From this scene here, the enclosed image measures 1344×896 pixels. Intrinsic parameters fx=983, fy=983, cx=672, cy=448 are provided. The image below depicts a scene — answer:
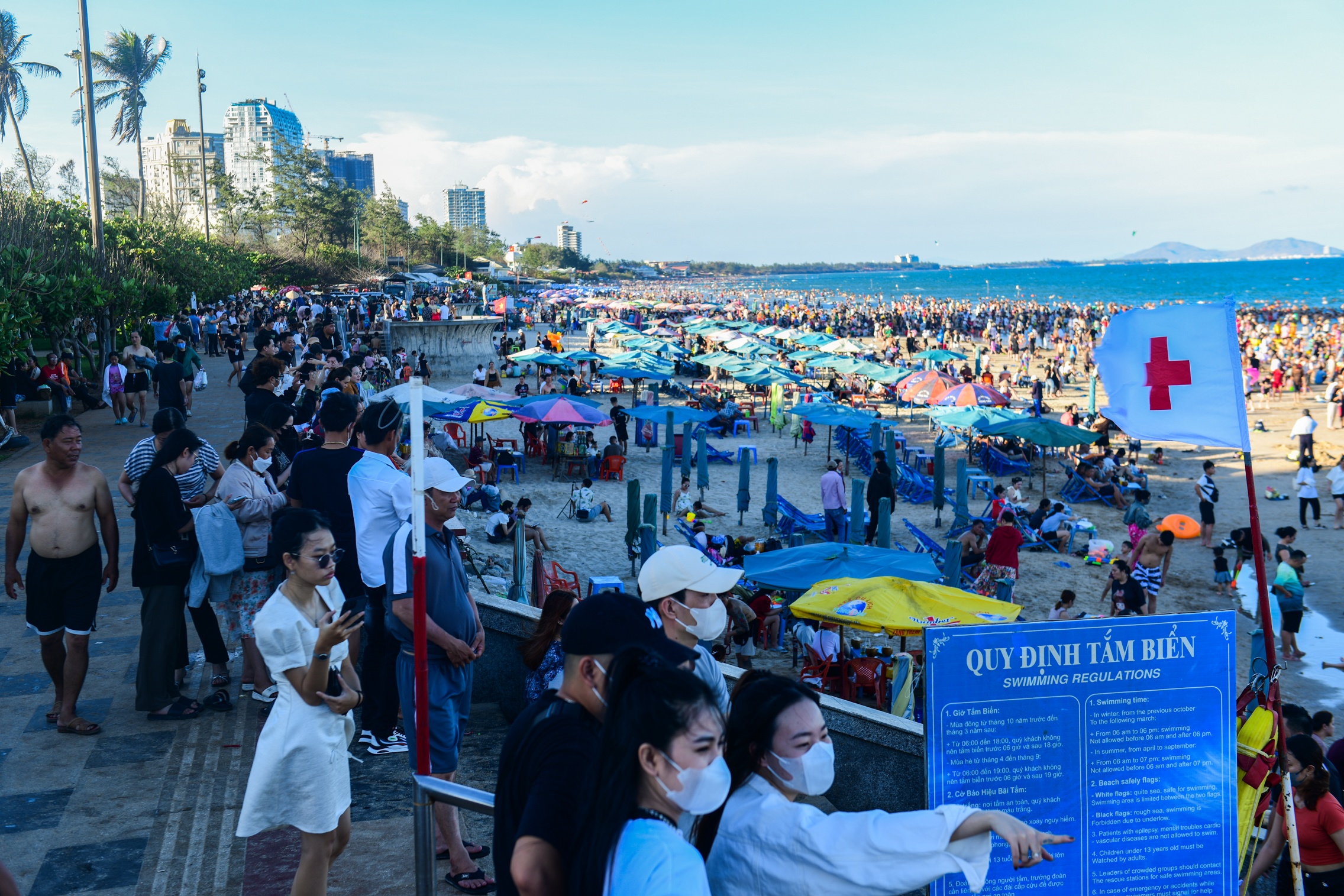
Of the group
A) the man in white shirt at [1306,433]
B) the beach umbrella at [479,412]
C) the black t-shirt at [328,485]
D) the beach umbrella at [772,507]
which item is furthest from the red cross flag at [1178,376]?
the man in white shirt at [1306,433]

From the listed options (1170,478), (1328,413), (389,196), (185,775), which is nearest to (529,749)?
(185,775)

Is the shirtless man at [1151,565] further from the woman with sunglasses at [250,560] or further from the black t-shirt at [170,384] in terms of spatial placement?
the black t-shirt at [170,384]

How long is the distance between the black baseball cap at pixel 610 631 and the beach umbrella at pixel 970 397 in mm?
21361

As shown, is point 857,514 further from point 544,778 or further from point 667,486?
point 544,778

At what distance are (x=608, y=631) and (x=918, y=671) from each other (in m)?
6.28

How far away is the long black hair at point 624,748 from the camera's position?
188cm

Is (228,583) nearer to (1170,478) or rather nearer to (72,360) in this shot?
(72,360)

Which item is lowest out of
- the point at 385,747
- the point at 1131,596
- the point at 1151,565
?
the point at 1131,596

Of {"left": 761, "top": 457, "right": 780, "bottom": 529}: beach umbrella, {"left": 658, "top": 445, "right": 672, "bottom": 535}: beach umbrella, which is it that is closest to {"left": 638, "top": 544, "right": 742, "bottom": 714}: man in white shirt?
{"left": 761, "top": 457, "right": 780, "bottom": 529}: beach umbrella

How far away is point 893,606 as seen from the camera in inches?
324

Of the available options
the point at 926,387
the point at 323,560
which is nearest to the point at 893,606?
the point at 323,560

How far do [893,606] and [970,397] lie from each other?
52.0ft

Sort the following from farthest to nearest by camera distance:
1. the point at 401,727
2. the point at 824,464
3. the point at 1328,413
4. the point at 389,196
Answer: the point at 389,196, the point at 1328,413, the point at 824,464, the point at 401,727

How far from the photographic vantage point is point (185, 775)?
4.86 meters
